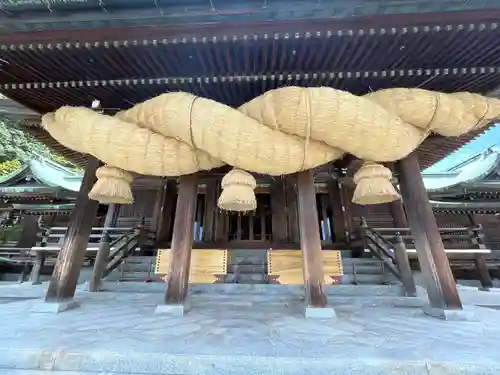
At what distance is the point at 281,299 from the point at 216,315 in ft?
4.77

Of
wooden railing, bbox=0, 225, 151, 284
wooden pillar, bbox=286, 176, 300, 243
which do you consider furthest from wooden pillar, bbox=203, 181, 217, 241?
wooden pillar, bbox=286, 176, 300, 243

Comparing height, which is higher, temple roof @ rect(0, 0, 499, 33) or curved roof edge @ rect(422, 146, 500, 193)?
curved roof edge @ rect(422, 146, 500, 193)

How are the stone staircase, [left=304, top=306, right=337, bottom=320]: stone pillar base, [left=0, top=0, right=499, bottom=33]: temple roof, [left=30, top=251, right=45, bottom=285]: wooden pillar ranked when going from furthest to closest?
[left=30, top=251, right=45, bottom=285]: wooden pillar → the stone staircase → [left=304, top=306, right=337, bottom=320]: stone pillar base → [left=0, top=0, right=499, bottom=33]: temple roof

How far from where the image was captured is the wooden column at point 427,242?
288 cm

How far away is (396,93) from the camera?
9.24 feet

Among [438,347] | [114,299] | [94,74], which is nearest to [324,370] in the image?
[438,347]

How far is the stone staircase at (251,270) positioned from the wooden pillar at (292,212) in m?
1.07

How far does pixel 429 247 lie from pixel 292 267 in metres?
3.29

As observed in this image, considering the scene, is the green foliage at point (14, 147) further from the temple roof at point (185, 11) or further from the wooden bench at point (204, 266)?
the temple roof at point (185, 11)

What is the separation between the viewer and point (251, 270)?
20.0 feet

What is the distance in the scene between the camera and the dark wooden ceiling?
248 cm

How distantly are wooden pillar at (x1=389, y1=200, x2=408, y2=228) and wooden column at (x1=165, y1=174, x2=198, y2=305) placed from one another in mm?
6319

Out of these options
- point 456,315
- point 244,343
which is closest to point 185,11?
point 244,343

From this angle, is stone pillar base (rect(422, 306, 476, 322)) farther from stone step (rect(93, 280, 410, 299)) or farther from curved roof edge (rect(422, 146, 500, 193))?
curved roof edge (rect(422, 146, 500, 193))
